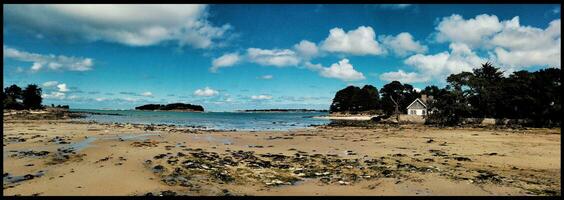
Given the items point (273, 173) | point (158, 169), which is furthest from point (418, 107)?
point (158, 169)

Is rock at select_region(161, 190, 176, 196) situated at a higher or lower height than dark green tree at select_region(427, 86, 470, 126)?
lower

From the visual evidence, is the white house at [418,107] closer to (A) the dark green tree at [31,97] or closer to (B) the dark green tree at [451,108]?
(B) the dark green tree at [451,108]

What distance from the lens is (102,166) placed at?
14.8m

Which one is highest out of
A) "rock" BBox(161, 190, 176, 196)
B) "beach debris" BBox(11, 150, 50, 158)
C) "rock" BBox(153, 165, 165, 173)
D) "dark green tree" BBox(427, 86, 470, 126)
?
"dark green tree" BBox(427, 86, 470, 126)

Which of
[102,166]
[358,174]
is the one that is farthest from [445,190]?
[102,166]

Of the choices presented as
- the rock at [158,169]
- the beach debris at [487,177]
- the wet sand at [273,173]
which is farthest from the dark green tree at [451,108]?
the rock at [158,169]

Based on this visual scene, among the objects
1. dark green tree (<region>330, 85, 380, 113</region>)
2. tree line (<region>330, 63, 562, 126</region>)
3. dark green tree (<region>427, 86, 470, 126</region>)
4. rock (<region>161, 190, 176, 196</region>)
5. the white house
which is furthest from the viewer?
dark green tree (<region>330, 85, 380, 113</region>)

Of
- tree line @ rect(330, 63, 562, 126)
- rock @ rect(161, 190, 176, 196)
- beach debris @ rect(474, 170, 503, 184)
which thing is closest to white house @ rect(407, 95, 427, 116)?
tree line @ rect(330, 63, 562, 126)

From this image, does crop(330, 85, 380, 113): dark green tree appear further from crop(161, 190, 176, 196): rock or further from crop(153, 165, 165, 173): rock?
crop(161, 190, 176, 196): rock

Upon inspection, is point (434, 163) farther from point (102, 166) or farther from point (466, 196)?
point (102, 166)

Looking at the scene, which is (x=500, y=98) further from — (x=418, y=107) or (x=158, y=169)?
(x=158, y=169)

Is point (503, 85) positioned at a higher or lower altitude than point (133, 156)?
higher

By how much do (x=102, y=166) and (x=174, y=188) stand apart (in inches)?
199

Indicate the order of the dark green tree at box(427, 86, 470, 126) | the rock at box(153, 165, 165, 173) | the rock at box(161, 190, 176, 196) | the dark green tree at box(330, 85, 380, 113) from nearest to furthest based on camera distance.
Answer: the rock at box(161, 190, 176, 196), the rock at box(153, 165, 165, 173), the dark green tree at box(427, 86, 470, 126), the dark green tree at box(330, 85, 380, 113)
